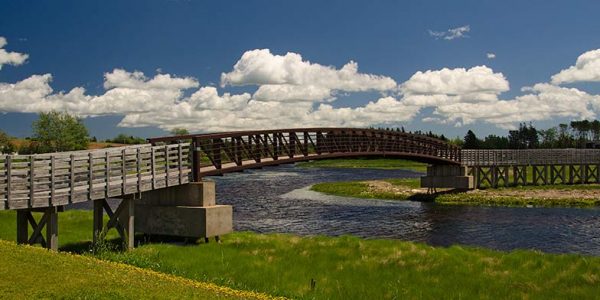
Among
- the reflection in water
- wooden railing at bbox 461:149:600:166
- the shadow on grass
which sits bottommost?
the reflection in water

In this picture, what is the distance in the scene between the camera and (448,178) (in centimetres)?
6316

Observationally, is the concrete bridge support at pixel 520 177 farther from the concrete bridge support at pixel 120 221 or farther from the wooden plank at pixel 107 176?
the wooden plank at pixel 107 176

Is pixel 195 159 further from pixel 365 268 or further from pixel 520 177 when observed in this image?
pixel 520 177

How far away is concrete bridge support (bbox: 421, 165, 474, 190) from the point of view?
6250 centimetres

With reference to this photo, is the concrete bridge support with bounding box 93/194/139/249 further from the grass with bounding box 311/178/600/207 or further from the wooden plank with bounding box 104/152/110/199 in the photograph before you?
the grass with bounding box 311/178/600/207

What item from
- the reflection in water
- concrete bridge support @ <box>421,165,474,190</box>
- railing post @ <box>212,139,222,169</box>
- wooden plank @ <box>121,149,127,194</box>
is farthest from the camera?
concrete bridge support @ <box>421,165,474,190</box>

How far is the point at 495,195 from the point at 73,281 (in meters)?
52.4

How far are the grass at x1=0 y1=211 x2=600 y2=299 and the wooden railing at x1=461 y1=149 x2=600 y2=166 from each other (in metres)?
43.8

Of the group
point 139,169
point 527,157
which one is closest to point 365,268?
point 139,169

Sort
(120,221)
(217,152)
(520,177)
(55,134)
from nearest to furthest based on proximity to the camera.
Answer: (120,221) < (217,152) < (520,177) < (55,134)

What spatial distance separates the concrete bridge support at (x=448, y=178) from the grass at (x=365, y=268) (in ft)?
123

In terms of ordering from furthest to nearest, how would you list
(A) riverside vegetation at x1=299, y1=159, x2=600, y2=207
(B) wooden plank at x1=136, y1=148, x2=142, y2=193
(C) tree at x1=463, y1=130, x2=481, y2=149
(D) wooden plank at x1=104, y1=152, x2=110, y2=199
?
(C) tree at x1=463, y1=130, x2=481, y2=149
(A) riverside vegetation at x1=299, y1=159, x2=600, y2=207
(B) wooden plank at x1=136, y1=148, x2=142, y2=193
(D) wooden plank at x1=104, y1=152, x2=110, y2=199

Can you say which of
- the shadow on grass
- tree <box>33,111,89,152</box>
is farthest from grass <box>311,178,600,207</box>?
tree <box>33,111,89,152</box>

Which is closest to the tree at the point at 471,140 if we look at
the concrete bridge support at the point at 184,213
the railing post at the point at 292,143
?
the railing post at the point at 292,143
